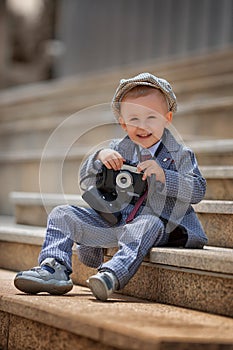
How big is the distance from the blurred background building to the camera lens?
127 inches

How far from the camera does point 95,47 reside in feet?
20.7

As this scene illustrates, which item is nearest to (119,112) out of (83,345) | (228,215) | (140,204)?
(140,204)

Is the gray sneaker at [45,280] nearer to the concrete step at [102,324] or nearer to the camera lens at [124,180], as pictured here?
the concrete step at [102,324]

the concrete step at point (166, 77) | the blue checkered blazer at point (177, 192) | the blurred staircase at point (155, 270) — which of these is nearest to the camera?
the blurred staircase at point (155, 270)

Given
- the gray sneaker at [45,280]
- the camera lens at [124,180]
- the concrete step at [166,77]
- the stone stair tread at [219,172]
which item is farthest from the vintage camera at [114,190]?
the concrete step at [166,77]

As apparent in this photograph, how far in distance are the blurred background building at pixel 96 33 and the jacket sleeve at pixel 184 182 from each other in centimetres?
315

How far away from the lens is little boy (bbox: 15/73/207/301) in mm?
1971

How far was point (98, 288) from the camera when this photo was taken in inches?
71.9

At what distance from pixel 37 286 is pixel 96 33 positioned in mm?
4693

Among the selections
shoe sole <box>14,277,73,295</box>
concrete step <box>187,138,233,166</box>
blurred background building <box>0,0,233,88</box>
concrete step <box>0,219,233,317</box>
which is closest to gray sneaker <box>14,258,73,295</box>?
shoe sole <box>14,277,73,295</box>

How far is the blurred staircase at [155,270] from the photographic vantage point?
5.03ft

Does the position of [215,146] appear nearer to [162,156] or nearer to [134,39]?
[162,156]

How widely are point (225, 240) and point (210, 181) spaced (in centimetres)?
38

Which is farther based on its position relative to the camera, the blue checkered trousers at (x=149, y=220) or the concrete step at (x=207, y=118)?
the concrete step at (x=207, y=118)
